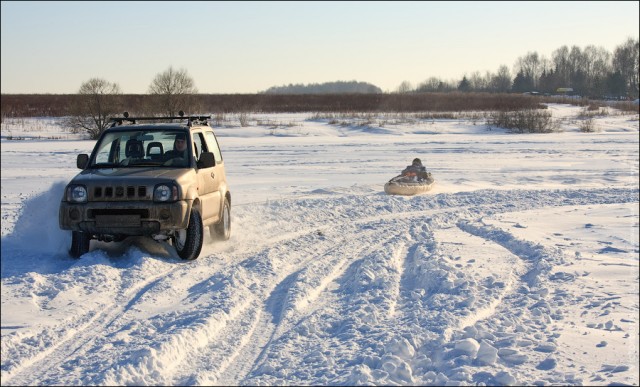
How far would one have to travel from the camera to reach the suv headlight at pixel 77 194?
8978mm

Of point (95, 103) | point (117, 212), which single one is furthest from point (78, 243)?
point (95, 103)

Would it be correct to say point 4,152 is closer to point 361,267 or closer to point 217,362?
point 361,267

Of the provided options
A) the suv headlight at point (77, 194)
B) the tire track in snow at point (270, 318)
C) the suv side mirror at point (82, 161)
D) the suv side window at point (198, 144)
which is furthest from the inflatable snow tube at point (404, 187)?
the suv headlight at point (77, 194)

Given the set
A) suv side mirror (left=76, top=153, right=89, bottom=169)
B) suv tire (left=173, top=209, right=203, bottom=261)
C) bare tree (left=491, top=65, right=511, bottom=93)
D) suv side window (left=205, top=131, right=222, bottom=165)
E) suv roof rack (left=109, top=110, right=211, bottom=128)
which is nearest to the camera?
suv tire (left=173, top=209, right=203, bottom=261)

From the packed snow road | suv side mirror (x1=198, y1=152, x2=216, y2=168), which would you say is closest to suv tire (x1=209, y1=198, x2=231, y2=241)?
the packed snow road

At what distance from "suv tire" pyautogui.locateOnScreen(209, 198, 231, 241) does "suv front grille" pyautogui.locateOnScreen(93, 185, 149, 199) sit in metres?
2.06

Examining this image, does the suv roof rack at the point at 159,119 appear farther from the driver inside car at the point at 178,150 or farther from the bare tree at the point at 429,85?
the bare tree at the point at 429,85

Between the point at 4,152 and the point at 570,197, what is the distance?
20.9m

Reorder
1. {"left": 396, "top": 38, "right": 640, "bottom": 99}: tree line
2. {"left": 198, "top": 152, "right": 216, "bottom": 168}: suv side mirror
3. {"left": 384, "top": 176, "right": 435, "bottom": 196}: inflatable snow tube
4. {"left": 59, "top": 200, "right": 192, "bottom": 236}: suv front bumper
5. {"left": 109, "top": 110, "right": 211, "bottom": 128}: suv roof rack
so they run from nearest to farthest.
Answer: {"left": 59, "top": 200, "right": 192, "bottom": 236}: suv front bumper → {"left": 198, "top": 152, "right": 216, "bottom": 168}: suv side mirror → {"left": 109, "top": 110, "right": 211, "bottom": 128}: suv roof rack → {"left": 384, "top": 176, "right": 435, "bottom": 196}: inflatable snow tube → {"left": 396, "top": 38, "right": 640, "bottom": 99}: tree line

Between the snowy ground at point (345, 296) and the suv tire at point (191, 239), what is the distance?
0.18 metres

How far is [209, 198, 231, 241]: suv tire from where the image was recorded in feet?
36.1

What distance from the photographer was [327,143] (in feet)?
109

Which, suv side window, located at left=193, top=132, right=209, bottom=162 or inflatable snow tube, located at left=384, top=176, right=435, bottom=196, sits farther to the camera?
inflatable snow tube, located at left=384, top=176, right=435, bottom=196

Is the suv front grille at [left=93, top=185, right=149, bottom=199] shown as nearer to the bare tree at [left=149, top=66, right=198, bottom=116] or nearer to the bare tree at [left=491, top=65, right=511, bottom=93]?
the bare tree at [left=149, top=66, right=198, bottom=116]
